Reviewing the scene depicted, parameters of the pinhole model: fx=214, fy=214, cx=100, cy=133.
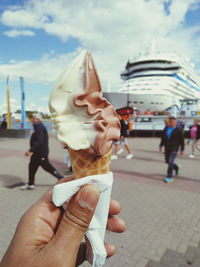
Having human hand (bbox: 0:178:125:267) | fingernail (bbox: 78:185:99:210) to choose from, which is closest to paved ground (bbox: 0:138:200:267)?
human hand (bbox: 0:178:125:267)

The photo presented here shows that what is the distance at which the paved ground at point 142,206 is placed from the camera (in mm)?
3053

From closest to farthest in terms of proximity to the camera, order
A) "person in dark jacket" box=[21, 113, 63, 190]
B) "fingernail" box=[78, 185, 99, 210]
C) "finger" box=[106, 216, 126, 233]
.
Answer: "fingernail" box=[78, 185, 99, 210] < "finger" box=[106, 216, 126, 233] < "person in dark jacket" box=[21, 113, 63, 190]

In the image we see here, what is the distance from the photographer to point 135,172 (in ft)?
23.0

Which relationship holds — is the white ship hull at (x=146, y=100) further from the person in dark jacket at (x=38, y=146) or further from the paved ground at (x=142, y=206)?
the person in dark jacket at (x=38, y=146)

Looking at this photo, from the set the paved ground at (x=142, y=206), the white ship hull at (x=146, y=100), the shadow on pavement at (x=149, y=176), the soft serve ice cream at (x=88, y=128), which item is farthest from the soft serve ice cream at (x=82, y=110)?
the white ship hull at (x=146, y=100)

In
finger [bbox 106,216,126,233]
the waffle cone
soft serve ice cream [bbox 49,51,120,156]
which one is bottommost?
finger [bbox 106,216,126,233]

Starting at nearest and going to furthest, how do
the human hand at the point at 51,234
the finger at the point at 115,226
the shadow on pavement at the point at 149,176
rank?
the human hand at the point at 51,234
the finger at the point at 115,226
the shadow on pavement at the point at 149,176

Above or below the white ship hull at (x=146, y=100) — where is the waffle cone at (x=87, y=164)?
below

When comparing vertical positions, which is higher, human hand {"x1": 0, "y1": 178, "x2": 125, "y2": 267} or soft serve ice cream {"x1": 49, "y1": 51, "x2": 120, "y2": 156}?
soft serve ice cream {"x1": 49, "y1": 51, "x2": 120, "y2": 156}

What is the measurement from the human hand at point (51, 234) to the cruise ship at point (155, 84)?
101 feet

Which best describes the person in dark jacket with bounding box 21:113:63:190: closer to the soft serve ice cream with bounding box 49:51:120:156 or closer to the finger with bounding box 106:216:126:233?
the soft serve ice cream with bounding box 49:51:120:156

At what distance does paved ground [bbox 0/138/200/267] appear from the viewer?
3.05 metres

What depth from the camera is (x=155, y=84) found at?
3459 centimetres

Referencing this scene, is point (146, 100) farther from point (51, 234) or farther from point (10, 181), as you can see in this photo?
point (51, 234)
